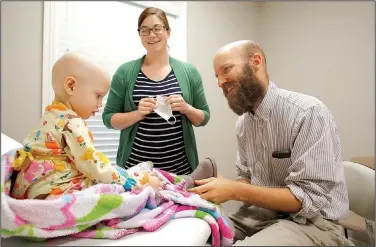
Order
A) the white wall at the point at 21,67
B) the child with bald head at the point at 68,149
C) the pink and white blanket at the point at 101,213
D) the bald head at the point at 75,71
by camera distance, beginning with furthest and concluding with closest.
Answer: the white wall at the point at 21,67 < the bald head at the point at 75,71 < the child with bald head at the point at 68,149 < the pink and white blanket at the point at 101,213

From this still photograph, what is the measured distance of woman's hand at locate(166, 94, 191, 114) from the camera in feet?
4.29

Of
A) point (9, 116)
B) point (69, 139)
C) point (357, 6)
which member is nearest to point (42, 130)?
point (69, 139)

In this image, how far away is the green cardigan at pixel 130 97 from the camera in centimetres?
138

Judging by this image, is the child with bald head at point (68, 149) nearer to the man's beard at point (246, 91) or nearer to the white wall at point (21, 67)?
the man's beard at point (246, 91)

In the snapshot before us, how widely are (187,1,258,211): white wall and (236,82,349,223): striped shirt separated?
1173 millimetres

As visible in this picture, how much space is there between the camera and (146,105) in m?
1.29

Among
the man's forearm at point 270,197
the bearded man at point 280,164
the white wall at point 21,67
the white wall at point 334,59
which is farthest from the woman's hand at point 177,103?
the white wall at point 334,59

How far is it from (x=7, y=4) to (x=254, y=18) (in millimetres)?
1890

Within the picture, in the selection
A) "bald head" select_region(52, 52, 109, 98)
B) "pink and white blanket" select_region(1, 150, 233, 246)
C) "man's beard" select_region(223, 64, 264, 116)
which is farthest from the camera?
"man's beard" select_region(223, 64, 264, 116)

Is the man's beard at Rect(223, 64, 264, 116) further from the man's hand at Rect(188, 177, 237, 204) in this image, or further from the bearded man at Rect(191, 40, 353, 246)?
the man's hand at Rect(188, 177, 237, 204)

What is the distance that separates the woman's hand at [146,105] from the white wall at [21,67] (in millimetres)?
706

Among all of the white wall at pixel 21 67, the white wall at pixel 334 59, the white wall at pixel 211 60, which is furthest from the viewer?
the white wall at pixel 211 60

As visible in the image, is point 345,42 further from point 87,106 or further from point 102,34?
point 87,106

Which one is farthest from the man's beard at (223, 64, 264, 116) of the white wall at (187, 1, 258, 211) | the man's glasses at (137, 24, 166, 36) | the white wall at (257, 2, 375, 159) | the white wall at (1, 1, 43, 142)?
the white wall at (257, 2, 375, 159)
